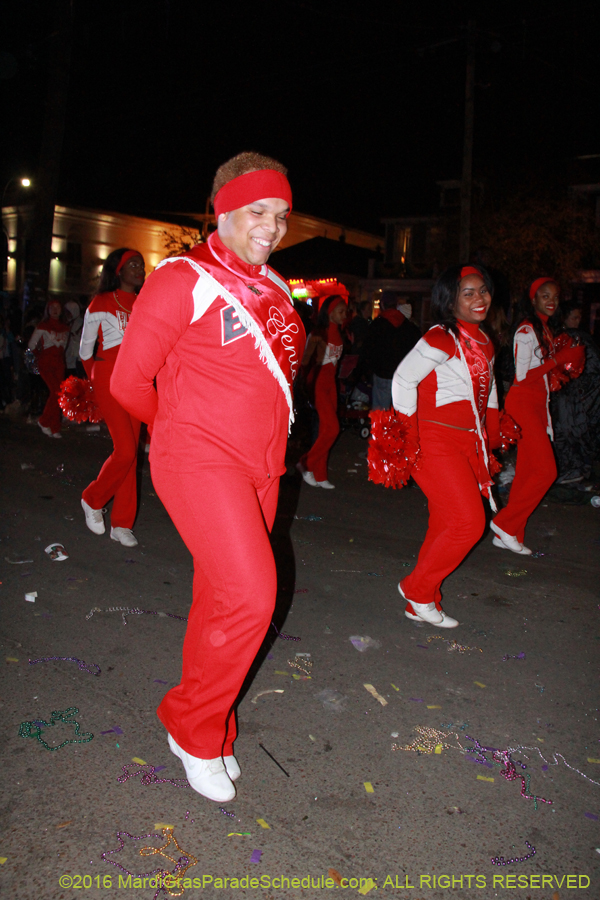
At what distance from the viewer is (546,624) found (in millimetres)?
4289

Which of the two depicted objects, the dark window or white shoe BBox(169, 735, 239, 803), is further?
the dark window

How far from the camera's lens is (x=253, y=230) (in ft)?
8.30

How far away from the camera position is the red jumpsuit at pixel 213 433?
7.70 feet

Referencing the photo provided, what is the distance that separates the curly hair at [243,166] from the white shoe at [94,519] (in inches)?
138

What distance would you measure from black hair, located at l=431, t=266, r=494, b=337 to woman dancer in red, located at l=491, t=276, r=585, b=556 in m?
1.40

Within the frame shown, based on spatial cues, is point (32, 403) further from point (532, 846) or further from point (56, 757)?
point (532, 846)

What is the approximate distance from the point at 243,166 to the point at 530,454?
3.60 m

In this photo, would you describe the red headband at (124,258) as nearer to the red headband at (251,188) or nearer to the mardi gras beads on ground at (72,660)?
the red headband at (251,188)

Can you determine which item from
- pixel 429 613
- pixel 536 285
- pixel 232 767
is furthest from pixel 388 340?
pixel 232 767

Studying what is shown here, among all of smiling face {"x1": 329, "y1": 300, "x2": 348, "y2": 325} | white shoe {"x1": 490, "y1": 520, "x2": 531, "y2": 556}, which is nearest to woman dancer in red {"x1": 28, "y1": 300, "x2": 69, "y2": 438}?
smiling face {"x1": 329, "y1": 300, "x2": 348, "y2": 325}

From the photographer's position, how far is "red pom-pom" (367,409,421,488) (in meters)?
3.95

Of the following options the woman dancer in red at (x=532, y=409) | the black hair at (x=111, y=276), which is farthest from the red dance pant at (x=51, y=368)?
the woman dancer in red at (x=532, y=409)

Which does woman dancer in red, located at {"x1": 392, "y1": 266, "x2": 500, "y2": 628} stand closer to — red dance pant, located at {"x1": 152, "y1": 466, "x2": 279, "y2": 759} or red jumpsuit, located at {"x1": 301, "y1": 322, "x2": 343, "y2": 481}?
red dance pant, located at {"x1": 152, "y1": 466, "x2": 279, "y2": 759}

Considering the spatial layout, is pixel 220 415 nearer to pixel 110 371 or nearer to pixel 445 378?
pixel 445 378
